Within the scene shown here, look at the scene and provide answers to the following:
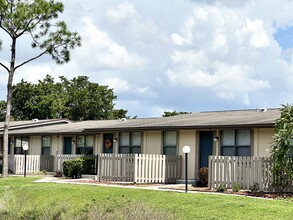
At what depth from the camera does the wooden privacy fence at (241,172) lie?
18850 mm

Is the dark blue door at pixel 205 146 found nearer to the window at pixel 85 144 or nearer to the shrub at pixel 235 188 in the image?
the shrub at pixel 235 188

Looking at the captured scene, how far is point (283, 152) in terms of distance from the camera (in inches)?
707

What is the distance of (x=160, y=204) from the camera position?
53.2 ft

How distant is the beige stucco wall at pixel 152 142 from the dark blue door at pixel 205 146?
7.17ft

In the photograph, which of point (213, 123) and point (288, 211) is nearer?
point (288, 211)

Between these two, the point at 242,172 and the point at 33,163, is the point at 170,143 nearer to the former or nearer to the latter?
the point at 242,172

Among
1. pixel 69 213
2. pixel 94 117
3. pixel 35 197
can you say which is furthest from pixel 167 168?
pixel 94 117

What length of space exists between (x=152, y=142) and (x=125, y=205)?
36.9 feet

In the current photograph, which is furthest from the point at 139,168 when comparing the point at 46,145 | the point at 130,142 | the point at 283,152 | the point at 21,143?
the point at 21,143

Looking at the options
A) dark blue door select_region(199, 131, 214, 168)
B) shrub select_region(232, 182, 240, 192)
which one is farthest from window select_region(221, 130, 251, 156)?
shrub select_region(232, 182, 240, 192)

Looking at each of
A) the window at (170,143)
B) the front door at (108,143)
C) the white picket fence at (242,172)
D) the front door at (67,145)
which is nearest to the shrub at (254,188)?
the white picket fence at (242,172)

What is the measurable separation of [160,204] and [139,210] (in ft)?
9.03

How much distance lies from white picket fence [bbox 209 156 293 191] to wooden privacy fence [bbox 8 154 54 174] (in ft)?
47.7

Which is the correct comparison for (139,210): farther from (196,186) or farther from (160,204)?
(196,186)
